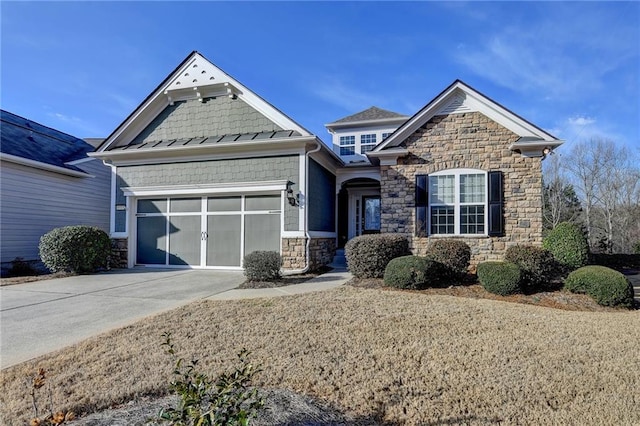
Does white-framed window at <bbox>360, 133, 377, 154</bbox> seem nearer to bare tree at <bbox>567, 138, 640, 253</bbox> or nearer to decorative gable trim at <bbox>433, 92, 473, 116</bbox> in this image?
decorative gable trim at <bbox>433, 92, 473, 116</bbox>

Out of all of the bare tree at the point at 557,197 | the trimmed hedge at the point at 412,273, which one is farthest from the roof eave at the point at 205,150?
the bare tree at the point at 557,197

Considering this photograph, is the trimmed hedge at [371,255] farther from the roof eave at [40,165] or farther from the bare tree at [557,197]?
the bare tree at [557,197]

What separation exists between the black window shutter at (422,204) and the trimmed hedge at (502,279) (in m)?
2.81

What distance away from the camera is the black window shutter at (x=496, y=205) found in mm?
9328

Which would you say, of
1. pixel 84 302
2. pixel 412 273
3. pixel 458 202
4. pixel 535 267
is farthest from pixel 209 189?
pixel 535 267

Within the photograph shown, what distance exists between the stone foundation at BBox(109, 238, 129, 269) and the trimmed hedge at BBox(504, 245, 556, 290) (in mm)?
11469

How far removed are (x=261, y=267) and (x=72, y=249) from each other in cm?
585

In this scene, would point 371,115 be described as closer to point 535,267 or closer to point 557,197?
point 535,267

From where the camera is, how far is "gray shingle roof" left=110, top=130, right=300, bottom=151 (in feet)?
32.7

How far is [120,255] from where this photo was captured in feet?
36.6

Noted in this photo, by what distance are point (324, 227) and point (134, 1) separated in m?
7.92

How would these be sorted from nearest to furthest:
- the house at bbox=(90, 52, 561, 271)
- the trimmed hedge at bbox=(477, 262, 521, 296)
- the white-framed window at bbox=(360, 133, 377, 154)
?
the trimmed hedge at bbox=(477, 262, 521, 296) → the house at bbox=(90, 52, 561, 271) → the white-framed window at bbox=(360, 133, 377, 154)

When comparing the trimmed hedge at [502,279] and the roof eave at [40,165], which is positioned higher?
the roof eave at [40,165]

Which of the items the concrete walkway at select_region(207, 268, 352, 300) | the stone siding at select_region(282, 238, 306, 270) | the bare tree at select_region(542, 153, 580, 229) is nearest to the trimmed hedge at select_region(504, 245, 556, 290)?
the concrete walkway at select_region(207, 268, 352, 300)
